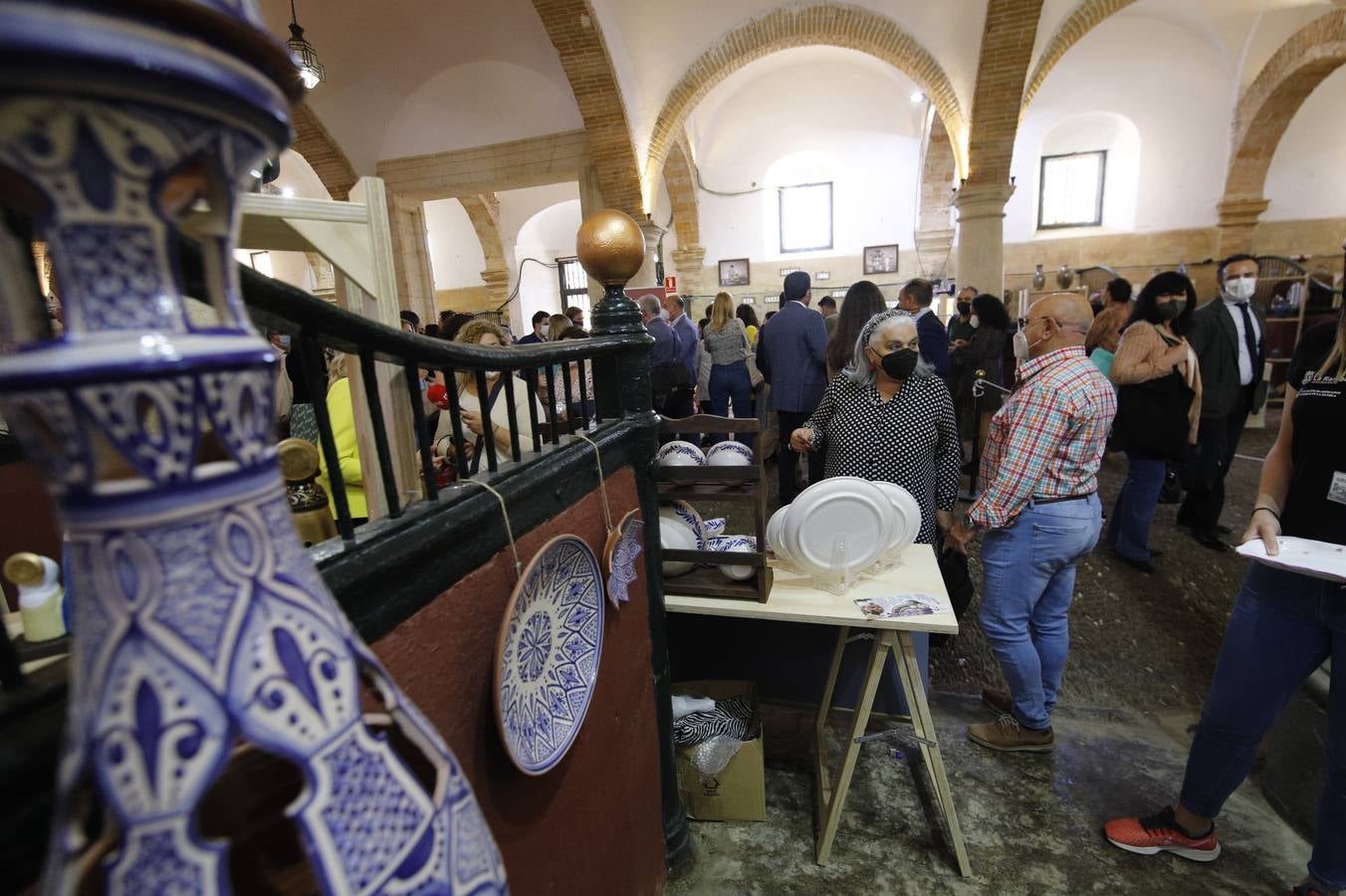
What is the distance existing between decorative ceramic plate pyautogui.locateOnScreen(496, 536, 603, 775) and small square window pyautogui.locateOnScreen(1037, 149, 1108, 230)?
13950mm

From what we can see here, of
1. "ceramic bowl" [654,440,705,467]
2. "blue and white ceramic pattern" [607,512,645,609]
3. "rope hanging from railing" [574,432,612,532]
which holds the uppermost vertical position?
"rope hanging from railing" [574,432,612,532]

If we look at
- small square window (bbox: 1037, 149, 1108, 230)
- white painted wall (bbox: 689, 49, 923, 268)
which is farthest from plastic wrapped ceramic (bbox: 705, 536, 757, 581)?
small square window (bbox: 1037, 149, 1108, 230)

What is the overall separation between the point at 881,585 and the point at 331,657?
1.81 metres

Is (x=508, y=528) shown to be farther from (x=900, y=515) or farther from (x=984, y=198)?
(x=984, y=198)

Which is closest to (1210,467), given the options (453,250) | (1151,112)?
(1151,112)

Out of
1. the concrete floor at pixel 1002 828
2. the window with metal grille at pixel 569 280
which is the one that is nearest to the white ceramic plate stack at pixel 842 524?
the concrete floor at pixel 1002 828

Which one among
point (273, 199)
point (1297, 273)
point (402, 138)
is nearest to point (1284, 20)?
point (1297, 273)

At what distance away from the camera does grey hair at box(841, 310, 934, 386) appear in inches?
93.0

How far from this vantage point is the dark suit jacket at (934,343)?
154 inches

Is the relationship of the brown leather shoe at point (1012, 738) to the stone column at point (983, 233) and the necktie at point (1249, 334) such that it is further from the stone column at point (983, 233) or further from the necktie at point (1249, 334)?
the stone column at point (983, 233)

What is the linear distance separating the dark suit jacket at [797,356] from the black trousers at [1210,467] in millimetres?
2365

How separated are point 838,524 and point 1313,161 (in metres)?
14.7

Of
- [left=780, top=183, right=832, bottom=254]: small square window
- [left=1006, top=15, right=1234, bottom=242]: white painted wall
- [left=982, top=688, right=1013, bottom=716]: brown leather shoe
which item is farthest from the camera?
[left=780, top=183, right=832, bottom=254]: small square window

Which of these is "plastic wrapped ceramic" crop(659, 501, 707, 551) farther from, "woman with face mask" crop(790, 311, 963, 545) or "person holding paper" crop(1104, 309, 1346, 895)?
"person holding paper" crop(1104, 309, 1346, 895)
